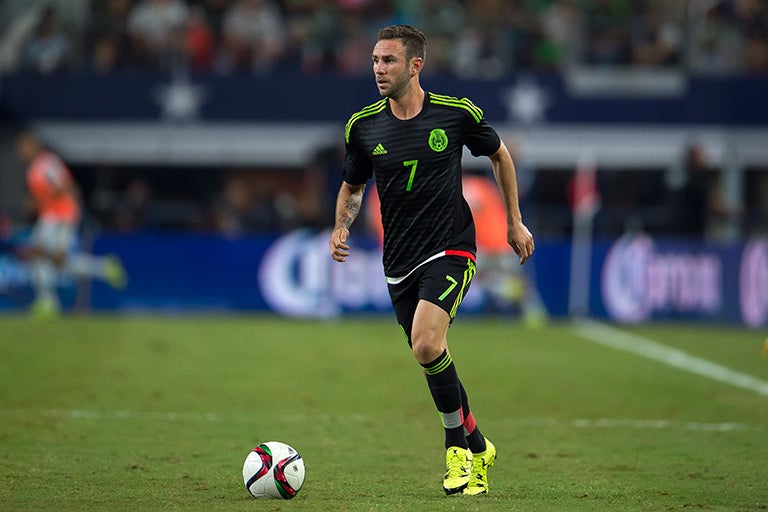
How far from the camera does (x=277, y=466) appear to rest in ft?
21.9

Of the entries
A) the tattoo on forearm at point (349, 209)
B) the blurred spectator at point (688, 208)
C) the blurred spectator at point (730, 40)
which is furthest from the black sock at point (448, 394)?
the blurred spectator at point (730, 40)

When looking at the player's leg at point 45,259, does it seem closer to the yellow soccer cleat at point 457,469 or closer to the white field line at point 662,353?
the white field line at point 662,353

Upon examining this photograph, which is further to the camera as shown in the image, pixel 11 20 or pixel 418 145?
pixel 11 20

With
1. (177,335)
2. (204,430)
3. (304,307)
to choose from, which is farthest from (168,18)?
(204,430)

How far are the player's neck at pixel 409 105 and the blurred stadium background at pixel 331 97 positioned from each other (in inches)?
558

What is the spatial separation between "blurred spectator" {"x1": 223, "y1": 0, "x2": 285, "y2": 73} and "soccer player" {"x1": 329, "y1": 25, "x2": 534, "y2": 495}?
16.6 m

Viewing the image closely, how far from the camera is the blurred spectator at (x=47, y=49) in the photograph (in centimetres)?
2312

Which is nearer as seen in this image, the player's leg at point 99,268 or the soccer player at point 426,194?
the soccer player at point 426,194

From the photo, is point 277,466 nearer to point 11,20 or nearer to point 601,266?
point 601,266

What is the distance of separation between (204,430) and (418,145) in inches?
125

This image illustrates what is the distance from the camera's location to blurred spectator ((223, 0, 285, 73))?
23.4m

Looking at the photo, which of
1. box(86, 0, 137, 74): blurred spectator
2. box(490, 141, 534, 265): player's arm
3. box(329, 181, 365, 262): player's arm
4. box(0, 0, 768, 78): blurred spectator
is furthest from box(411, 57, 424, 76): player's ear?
box(86, 0, 137, 74): blurred spectator

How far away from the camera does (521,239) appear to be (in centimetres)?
711

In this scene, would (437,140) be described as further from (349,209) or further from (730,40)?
(730,40)
